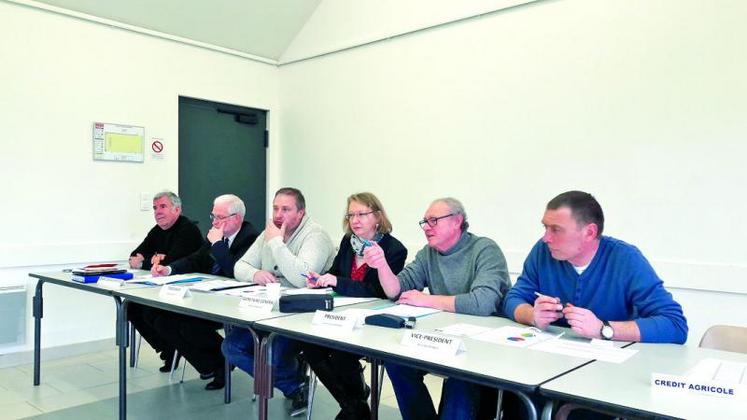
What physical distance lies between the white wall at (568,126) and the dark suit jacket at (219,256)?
51.0 inches

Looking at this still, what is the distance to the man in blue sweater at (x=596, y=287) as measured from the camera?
1899mm

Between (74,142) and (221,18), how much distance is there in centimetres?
154

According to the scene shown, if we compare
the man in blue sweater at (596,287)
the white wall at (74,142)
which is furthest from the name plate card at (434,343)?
the white wall at (74,142)

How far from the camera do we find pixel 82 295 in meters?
4.43

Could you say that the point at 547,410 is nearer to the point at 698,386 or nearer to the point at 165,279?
the point at 698,386

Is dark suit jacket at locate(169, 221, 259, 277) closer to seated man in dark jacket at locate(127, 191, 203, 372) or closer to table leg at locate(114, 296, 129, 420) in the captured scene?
seated man in dark jacket at locate(127, 191, 203, 372)

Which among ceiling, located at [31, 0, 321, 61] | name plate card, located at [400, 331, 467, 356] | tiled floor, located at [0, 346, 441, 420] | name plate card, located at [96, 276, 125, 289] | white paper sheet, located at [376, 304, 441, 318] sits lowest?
tiled floor, located at [0, 346, 441, 420]

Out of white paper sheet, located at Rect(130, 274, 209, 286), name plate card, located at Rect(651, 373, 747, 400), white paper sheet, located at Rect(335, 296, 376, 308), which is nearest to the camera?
name plate card, located at Rect(651, 373, 747, 400)

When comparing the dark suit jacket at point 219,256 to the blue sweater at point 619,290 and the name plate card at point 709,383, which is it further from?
the name plate card at point 709,383

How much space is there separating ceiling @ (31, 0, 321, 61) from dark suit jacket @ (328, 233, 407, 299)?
8.84 feet

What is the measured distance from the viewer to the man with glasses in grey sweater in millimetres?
2404

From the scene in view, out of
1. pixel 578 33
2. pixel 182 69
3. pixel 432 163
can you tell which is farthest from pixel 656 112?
pixel 182 69

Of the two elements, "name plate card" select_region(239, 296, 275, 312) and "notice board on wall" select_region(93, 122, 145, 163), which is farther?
"notice board on wall" select_region(93, 122, 145, 163)

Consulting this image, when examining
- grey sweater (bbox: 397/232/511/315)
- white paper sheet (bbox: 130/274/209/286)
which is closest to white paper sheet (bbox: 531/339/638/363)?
grey sweater (bbox: 397/232/511/315)
